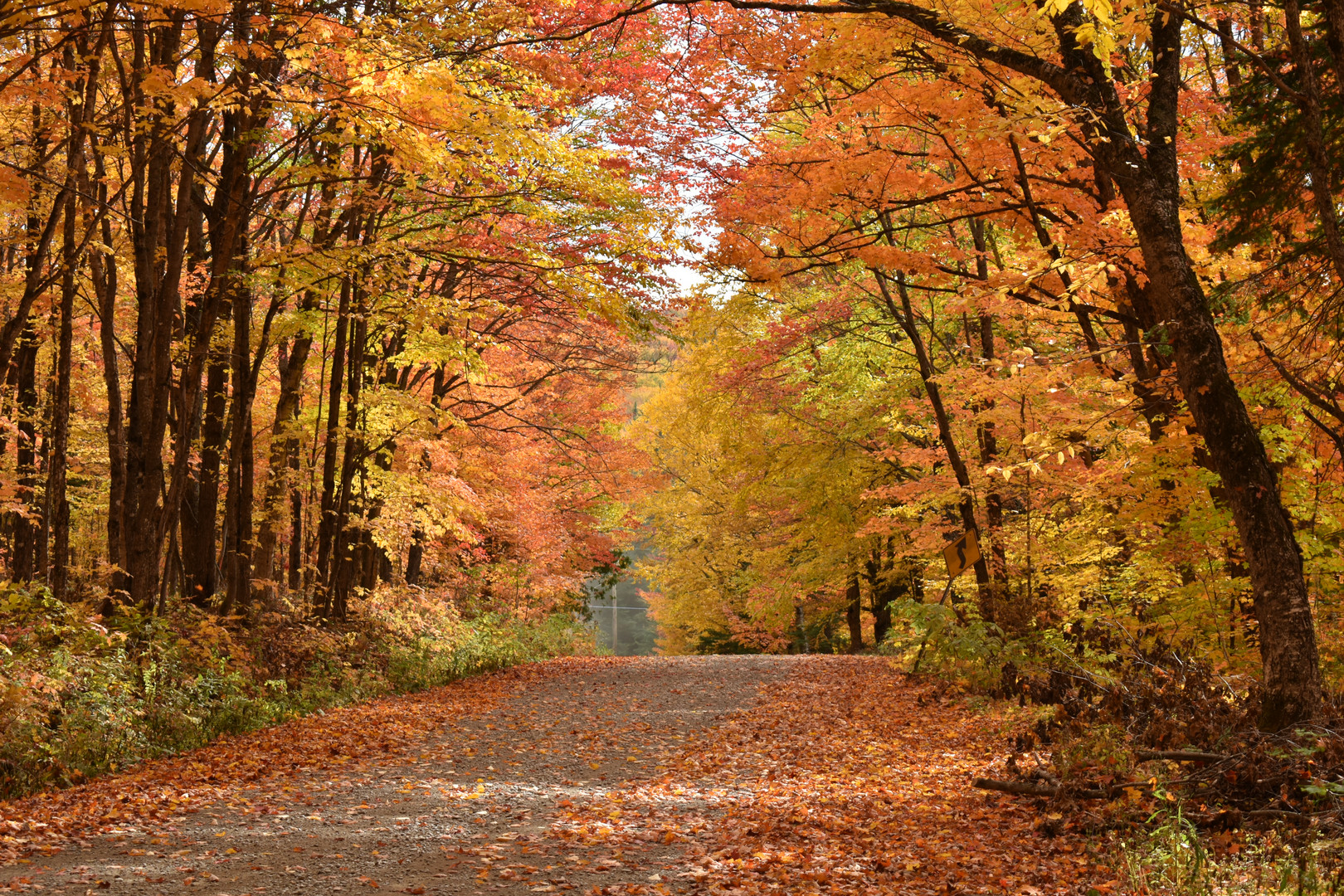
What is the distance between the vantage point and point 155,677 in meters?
8.45

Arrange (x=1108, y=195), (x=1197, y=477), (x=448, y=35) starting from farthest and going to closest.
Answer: (x=448, y=35)
(x=1108, y=195)
(x=1197, y=477)

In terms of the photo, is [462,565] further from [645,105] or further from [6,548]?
[645,105]

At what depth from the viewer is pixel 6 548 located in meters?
18.8

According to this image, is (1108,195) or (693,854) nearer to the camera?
(693,854)

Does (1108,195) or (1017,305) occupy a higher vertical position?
(1108,195)

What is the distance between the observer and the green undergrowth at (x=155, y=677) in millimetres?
6832

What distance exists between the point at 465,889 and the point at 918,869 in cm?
236

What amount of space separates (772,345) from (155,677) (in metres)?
11.8

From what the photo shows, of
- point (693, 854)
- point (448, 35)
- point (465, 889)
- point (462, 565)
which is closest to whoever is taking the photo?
point (465, 889)

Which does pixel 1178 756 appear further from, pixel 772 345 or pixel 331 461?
pixel 772 345

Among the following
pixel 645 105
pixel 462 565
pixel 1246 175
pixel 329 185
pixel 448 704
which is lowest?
pixel 448 704

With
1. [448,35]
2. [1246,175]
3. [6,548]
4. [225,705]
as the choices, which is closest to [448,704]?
[225,705]

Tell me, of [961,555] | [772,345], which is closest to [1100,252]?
[961,555]

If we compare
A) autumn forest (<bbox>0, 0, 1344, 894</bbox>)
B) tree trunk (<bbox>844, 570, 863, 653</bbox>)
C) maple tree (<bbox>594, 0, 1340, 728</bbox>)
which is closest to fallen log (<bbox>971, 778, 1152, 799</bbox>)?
autumn forest (<bbox>0, 0, 1344, 894</bbox>)
